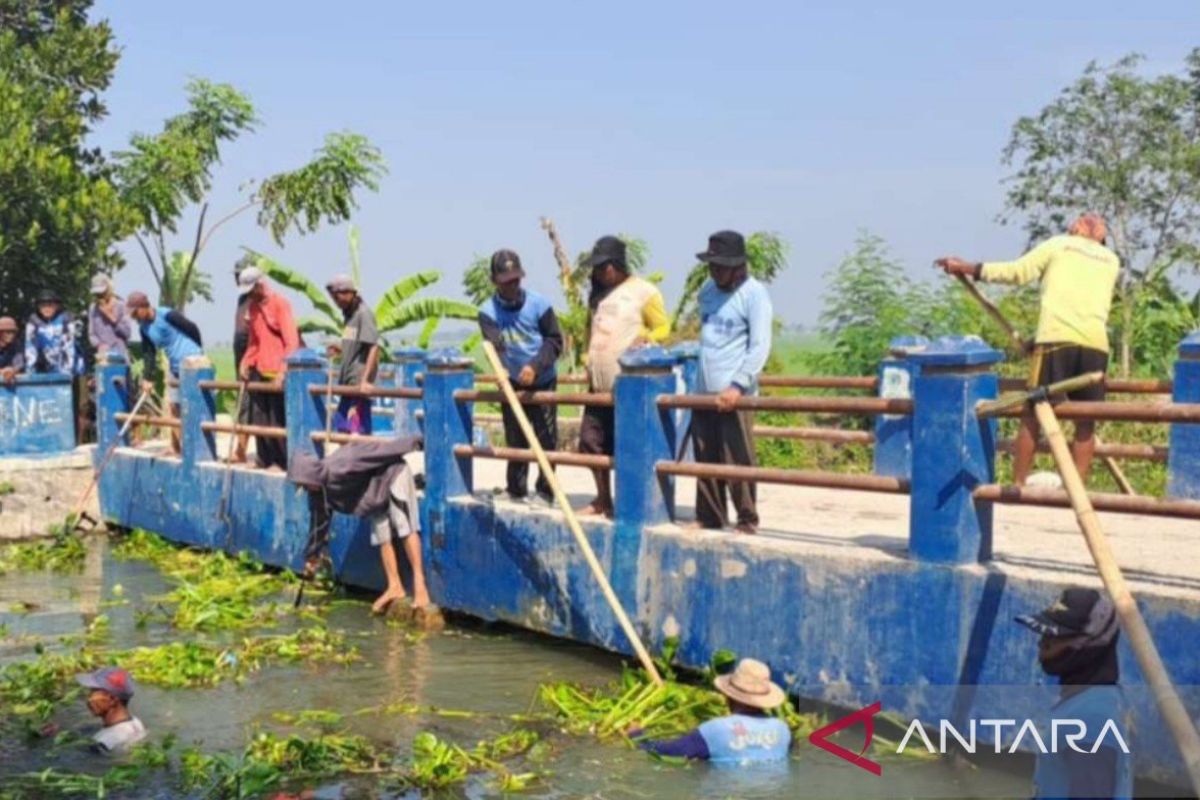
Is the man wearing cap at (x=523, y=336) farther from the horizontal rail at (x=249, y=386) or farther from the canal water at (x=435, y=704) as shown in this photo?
the horizontal rail at (x=249, y=386)

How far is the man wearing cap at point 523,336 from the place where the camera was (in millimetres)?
9312

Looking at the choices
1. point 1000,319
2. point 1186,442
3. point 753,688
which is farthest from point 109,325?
point 1186,442

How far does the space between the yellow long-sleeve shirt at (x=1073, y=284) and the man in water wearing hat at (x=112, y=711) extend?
513cm

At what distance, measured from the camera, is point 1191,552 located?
23.5ft

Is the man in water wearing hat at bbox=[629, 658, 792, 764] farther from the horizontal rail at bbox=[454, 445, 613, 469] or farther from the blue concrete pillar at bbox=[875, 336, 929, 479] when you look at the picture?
the blue concrete pillar at bbox=[875, 336, 929, 479]

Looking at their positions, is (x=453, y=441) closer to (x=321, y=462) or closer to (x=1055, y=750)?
(x=321, y=462)

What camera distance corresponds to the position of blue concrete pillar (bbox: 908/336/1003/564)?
646cm

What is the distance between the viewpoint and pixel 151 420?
14508 mm

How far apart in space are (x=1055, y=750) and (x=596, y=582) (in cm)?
510

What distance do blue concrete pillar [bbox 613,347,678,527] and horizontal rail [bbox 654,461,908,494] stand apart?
10.2 inches

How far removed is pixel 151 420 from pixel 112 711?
7499 millimetres

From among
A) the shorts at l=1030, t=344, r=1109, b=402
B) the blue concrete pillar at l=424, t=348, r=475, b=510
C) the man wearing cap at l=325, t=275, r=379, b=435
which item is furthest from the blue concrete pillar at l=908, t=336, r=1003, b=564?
the man wearing cap at l=325, t=275, r=379, b=435

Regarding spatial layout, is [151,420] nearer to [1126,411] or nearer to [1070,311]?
[1070,311]

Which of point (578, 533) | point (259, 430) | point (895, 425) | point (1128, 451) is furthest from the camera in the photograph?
point (259, 430)
